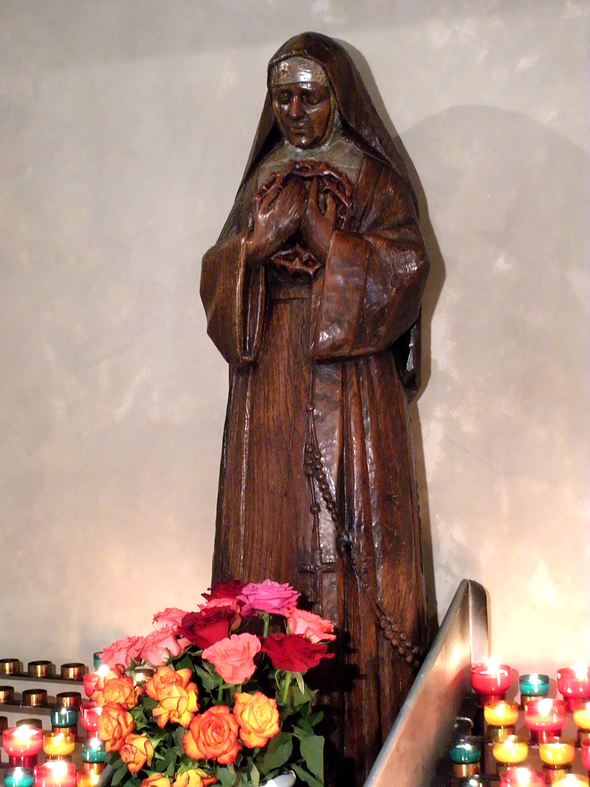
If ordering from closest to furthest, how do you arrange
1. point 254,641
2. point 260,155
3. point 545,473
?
point 254,641
point 260,155
point 545,473

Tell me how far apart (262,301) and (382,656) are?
0.83 metres

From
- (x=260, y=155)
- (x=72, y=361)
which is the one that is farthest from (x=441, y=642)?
(x=72, y=361)

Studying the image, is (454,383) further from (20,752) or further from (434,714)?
(20,752)

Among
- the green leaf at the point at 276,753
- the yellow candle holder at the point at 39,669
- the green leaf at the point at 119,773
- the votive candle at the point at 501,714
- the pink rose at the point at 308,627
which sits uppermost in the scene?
the yellow candle holder at the point at 39,669

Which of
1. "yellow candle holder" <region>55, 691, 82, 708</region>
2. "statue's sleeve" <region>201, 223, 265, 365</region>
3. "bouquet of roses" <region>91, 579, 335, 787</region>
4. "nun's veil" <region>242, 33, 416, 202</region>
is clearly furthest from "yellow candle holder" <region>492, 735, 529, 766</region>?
"nun's veil" <region>242, 33, 416, 202</region>

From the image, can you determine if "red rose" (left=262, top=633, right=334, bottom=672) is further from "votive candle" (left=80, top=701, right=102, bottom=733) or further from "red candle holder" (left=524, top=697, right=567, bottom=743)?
"votive candle" (left=80, top=701, right=102, bottom=733)

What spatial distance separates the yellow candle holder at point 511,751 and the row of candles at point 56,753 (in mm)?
810

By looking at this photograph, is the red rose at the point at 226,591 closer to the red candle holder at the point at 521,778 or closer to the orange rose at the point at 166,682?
the orange rose at the point at 166,682

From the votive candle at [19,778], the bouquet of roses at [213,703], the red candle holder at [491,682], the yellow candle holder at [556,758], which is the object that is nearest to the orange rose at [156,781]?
the bouquet of roses at [213,703]

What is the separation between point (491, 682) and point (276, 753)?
0.77 metres

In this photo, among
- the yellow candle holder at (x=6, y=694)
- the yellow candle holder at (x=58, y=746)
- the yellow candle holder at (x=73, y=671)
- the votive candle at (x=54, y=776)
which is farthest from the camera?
the yellow candle holder at (x=73, y=671)

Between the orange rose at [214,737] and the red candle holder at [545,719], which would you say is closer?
the orange rose at [214,737]

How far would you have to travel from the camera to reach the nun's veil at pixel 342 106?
2.27m

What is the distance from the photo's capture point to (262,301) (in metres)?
2.31
